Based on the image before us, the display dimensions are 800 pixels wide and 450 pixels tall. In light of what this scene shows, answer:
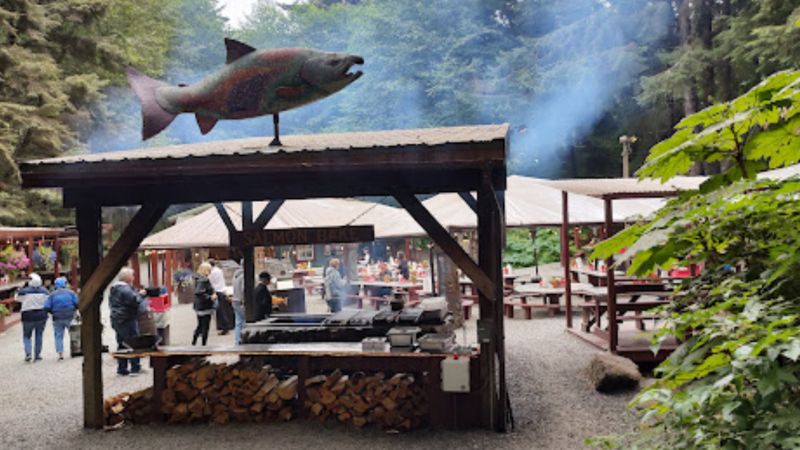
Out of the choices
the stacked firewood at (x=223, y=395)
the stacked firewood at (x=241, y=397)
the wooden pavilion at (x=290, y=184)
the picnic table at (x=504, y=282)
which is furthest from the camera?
the picnic table at (x=504, y=282)

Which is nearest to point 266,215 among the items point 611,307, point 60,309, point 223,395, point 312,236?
point 312,236

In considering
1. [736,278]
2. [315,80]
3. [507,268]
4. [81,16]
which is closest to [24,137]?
[81,16]

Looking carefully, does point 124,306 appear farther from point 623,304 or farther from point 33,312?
point 623,304

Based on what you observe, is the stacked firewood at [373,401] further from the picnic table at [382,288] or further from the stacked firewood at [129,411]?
the picnic table at [382,288]

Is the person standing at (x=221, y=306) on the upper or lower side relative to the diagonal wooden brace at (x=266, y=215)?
lower

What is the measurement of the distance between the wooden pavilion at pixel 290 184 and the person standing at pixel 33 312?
5.27 metres

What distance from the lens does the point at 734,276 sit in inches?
75.7

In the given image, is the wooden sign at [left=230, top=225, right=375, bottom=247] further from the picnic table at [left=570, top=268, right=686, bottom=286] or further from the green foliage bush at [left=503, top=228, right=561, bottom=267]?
the green foliage bush at [left=503, top=228, right=561, bottom=267]

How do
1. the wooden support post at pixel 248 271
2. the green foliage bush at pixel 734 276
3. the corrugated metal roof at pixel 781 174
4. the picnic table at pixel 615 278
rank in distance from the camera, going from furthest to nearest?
1. the wooden support post at pixel 248 271
2. the picnic table at pixel 615 278
3. the corrugated metal roof at pixel 781 174
4. the green foliage bush at pixel 734 276

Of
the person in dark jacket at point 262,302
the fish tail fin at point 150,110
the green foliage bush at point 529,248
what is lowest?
the person in dark jacket at point 262,302

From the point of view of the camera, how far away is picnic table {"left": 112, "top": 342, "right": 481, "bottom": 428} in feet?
22.7

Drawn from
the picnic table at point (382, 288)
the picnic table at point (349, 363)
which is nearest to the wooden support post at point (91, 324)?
the picnic table at point (349, 363)

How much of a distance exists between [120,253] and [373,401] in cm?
303

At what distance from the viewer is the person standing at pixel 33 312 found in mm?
11680
